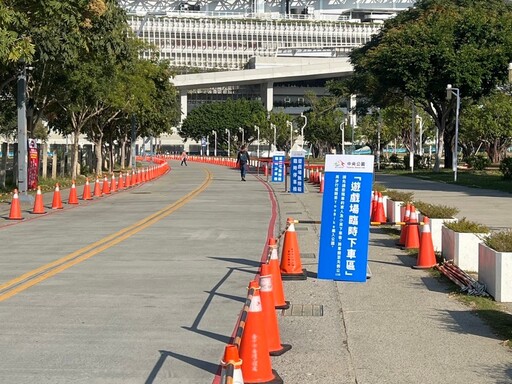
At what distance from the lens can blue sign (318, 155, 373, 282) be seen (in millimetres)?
12266

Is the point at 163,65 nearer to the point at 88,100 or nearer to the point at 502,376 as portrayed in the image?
the point at 88,100

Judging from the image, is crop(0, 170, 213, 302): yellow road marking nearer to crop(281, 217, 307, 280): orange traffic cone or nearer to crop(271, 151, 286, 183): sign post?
crop(281, 217, 307, 280): orange traffic cone

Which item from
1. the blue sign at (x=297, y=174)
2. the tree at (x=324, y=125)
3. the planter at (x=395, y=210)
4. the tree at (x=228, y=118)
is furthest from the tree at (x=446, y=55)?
the tree at (x=228, y=118)

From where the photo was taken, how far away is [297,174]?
122 feet

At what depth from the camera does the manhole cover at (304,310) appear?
10.3m

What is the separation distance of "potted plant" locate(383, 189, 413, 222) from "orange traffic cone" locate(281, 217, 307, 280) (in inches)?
272

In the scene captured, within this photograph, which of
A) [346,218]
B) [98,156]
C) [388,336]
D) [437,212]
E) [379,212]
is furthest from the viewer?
[98,156]

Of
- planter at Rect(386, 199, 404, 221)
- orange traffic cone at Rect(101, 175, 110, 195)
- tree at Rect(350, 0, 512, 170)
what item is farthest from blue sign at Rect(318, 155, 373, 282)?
tree at Rect(350, 0, 512, 170)

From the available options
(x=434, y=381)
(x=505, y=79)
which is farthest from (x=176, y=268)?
(x=505, y=79)

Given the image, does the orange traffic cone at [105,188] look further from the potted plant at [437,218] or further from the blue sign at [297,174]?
the potted plant at [437,218]

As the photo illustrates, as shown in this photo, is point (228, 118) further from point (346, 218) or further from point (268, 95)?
point (346, 218)

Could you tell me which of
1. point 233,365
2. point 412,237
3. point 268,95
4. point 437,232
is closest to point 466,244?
point 437,232

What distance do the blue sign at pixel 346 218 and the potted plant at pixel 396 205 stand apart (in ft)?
24.1

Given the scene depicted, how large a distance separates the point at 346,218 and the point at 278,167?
34816 millimetres
